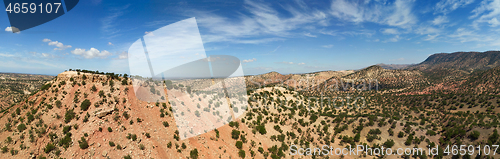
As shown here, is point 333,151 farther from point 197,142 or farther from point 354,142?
point 197,142

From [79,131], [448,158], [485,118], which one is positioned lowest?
[448,158]

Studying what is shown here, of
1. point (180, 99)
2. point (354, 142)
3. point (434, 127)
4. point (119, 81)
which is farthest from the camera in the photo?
point (434, 127)

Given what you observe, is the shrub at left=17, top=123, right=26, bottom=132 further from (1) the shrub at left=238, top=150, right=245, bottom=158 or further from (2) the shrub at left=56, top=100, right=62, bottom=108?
(1) the shrub at left=238, top=150, right=245, bottom=158

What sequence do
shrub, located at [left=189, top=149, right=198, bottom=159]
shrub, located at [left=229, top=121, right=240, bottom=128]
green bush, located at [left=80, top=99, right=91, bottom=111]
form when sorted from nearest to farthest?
shrub, located at [left=189, top=149, right=198, bottom=159] → green bush, located at [left=80, top=99, right=91, bottom=111] → shrub, located at [left=229, top=121, right=240, bottom=128]

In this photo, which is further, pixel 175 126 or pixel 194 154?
pixel 175 126

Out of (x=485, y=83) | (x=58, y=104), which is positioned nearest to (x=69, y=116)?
(x=58, y=104)

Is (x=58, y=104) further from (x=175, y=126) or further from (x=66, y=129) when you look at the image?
(x=175, y=126)

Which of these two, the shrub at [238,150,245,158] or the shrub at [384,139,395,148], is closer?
the shrub at [238,150,245,158]

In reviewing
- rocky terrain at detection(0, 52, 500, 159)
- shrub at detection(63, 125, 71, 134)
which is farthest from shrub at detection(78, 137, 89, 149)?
shrub at detection(63, 125, 71, 134)

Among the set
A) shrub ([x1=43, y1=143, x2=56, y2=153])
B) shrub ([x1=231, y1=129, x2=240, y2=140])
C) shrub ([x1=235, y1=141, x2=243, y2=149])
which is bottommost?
shrub ([x1=235, y1=141, x2=243, y2=149])

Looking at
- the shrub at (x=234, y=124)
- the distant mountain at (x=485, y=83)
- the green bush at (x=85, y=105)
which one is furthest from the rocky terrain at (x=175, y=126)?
the distant mountain at (x=485, y=83)

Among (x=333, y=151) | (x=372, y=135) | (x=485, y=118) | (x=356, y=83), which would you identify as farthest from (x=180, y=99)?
(x=356, y=83)
